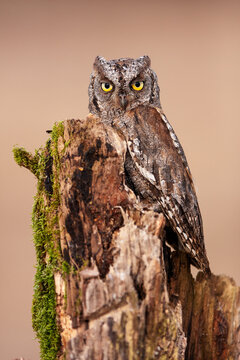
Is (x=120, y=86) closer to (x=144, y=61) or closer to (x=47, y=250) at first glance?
(x=144, y=61)

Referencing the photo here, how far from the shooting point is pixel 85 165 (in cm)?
185

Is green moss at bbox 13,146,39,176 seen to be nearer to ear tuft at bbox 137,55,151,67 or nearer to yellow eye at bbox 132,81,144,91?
→ yellow eye at bbox 132,81,144,91

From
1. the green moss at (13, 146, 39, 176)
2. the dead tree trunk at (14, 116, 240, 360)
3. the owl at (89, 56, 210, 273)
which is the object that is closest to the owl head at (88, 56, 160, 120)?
the owl at (89, 56, 210, 273)

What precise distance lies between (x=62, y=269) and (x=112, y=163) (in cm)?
54

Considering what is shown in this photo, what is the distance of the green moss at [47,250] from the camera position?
1812mm

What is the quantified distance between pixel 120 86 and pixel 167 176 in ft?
1.89

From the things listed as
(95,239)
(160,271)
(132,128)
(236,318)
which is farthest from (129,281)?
(132,128)

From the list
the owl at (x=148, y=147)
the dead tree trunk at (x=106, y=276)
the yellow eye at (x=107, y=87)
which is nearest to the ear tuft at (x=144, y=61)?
the owl at (x=148, y=147)

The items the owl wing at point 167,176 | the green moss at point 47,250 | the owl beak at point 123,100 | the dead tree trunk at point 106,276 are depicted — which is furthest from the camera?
the owl beak at point 123,100

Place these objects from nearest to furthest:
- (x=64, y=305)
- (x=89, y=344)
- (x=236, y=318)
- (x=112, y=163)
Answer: (x=89, y=344)
(x=64, y=305)
(x=112, y=163)
(x=236, y=318)

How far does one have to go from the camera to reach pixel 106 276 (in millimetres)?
1616

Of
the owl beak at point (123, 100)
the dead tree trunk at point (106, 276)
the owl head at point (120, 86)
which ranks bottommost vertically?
the dead tree trunk at point (106, 276)

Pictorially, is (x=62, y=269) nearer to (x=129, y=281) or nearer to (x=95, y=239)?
(x=95, y=239)

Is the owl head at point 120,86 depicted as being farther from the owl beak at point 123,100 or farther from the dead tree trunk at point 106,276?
the dead tree trunk at point 106,276
